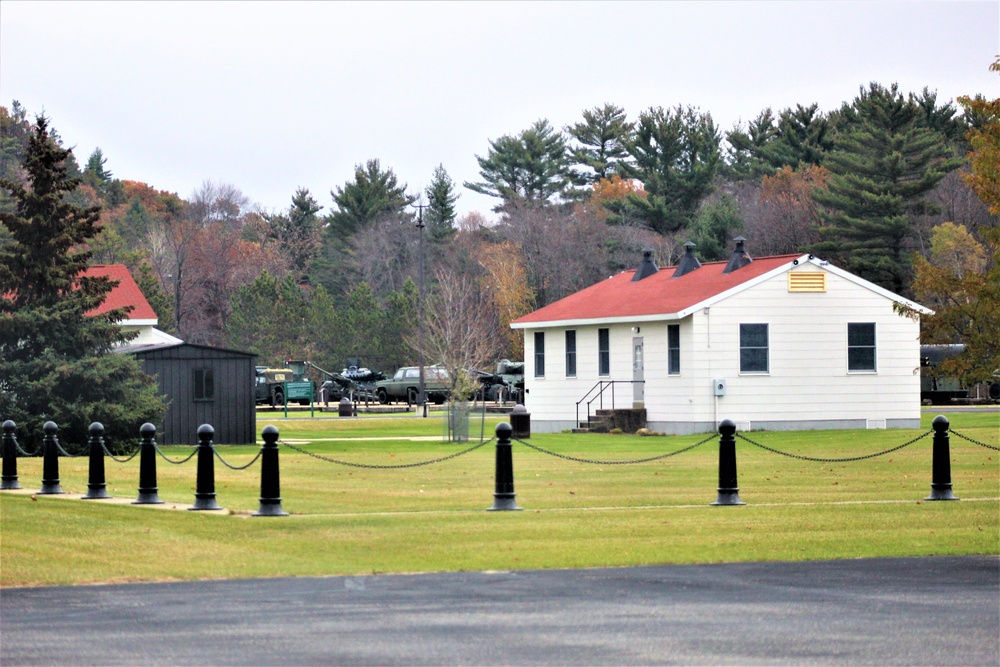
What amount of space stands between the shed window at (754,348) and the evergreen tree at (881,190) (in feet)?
97.3

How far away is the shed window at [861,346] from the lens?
42.2 meters

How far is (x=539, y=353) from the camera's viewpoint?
47406 millimetres

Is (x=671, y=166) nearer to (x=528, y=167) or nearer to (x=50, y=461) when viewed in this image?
(x=528, y=167)

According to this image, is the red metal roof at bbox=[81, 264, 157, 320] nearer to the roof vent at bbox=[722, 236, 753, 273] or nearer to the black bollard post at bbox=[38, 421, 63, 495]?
the roof vent at bbox=[722, 236, 753, 273]

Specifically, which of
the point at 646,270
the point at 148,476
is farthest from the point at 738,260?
the point at 148,476

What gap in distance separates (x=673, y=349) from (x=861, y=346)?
5.26 metres

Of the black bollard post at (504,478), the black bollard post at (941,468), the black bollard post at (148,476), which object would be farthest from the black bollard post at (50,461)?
the black bollard post at (941,468)

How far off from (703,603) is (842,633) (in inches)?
58.6

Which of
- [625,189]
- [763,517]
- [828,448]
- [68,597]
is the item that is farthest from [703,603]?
[625,189]

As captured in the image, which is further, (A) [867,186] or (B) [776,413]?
(A) [867,186]

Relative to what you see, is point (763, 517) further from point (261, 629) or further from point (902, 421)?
point (902, 421)

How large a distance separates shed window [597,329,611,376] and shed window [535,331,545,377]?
2.97m

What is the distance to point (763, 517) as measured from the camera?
1727 cm

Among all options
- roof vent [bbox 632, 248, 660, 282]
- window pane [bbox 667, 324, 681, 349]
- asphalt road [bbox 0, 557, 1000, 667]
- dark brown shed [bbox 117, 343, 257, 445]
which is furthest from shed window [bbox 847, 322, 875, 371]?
asphalt road [bbox 0, 557, 1000, 667]
